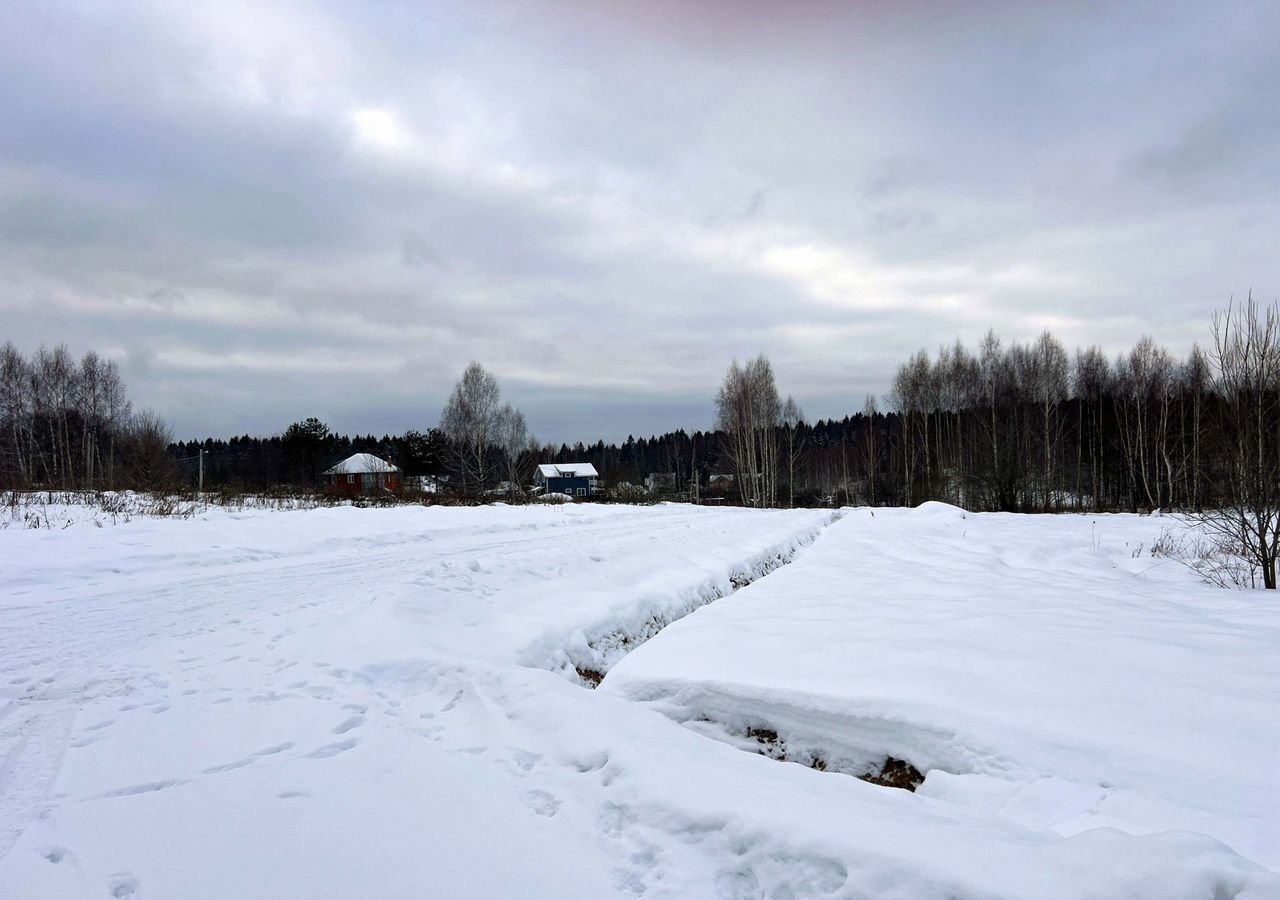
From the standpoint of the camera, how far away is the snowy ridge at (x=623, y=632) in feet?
22.3

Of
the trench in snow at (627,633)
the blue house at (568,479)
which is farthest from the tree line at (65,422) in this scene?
the blue house at (568,479)

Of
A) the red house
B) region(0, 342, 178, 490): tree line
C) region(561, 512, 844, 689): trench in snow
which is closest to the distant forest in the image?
region(0, 342, 178, 490): tree line

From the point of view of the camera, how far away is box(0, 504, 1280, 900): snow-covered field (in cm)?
275

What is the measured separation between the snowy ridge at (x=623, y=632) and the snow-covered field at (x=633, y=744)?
2.1 inches

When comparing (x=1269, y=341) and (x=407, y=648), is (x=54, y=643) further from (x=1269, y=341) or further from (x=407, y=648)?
(x=1269, y=341)

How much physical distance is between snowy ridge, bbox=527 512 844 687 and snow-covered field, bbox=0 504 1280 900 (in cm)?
5

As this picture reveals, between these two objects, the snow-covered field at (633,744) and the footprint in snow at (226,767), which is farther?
the footprint in snow at (226,767)

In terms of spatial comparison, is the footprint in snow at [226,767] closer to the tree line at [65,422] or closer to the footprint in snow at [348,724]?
the footprint in snow at [348,724]

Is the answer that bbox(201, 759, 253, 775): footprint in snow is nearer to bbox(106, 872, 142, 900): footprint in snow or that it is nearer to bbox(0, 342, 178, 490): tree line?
bbox(106, 872, 142, 900): footprint in snow

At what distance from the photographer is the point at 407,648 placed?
604 centimetres

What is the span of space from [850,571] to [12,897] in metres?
9.80

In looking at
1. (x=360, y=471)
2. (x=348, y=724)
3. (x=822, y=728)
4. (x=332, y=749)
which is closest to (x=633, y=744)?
(x=822, y=728)

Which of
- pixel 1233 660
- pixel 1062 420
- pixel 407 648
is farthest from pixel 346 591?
pixel 1062 420

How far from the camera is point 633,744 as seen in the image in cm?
394
